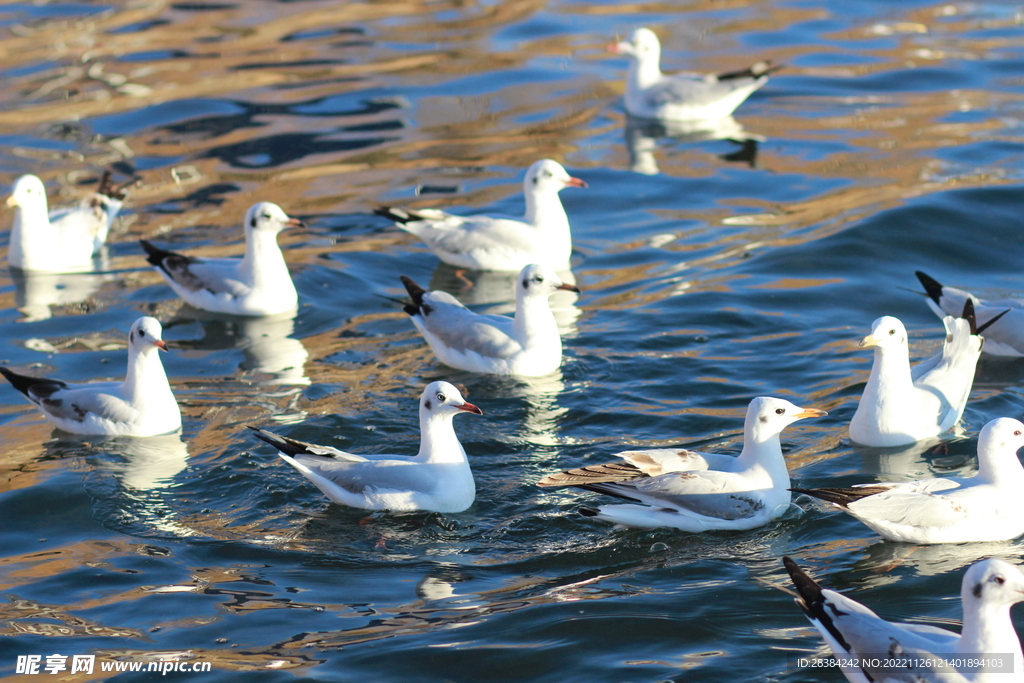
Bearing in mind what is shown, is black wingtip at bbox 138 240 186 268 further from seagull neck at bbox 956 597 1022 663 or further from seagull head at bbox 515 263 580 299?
seagull neck at bbox 956 597 1022 663

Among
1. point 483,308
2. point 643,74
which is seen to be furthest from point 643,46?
point 483,308

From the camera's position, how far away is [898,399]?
9211 mm

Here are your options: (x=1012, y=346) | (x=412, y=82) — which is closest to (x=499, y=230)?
(x=1012, y=346)

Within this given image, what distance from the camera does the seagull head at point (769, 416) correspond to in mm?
8148

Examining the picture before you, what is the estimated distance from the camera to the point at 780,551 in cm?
784

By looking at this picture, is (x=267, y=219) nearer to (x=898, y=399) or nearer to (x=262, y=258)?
(x=262, y=258)

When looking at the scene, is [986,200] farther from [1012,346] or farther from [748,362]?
[748,362]

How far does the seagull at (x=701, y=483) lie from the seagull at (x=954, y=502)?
1.23 feet

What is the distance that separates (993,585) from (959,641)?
0.35 meters

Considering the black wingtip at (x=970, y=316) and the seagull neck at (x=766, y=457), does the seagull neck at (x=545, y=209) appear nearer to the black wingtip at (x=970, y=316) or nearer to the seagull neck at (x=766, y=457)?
the black wingtip at (x=970, y=316)

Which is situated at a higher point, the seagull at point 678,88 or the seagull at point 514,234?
the seagull at point 678,88

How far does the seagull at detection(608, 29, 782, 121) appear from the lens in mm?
18031

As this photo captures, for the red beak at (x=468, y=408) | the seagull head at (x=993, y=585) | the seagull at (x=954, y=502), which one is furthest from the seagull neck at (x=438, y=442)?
the seagull head at (x=993, y=585)

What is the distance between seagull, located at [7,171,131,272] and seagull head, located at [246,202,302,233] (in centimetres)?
273
